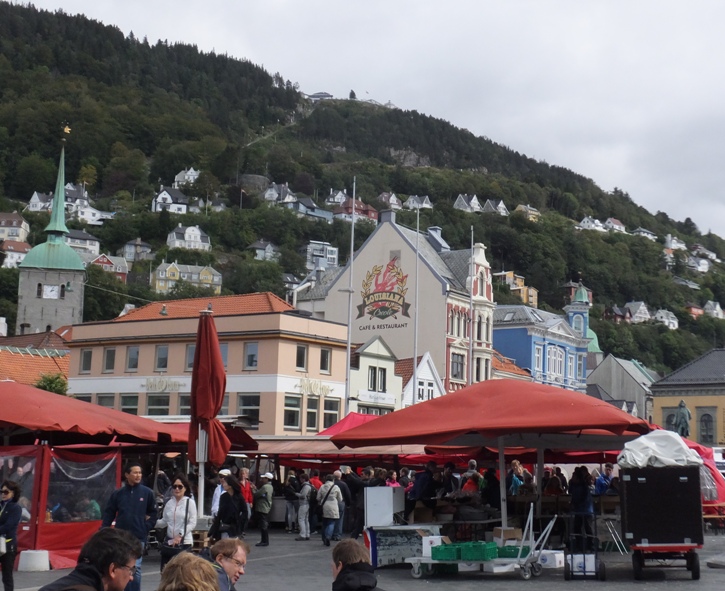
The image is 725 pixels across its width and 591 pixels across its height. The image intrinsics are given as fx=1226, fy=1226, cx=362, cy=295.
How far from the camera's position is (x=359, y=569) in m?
8.23

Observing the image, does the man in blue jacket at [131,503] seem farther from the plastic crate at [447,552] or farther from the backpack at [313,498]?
the backpack at [313,498]

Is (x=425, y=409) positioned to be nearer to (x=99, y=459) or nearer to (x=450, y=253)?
(x=99, y=459)

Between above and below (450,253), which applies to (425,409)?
below

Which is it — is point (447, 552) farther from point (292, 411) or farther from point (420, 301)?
point (420, 301)

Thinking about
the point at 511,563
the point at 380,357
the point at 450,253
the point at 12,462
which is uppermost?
the point at 450,253

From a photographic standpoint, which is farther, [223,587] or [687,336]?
[687,336]

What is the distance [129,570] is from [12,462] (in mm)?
12582

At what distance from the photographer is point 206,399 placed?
766 inches

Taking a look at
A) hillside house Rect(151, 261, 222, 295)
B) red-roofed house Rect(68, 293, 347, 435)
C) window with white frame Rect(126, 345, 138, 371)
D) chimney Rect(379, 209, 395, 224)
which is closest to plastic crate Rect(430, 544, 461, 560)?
red-roofed house Rect(68, 293, 347, 435)

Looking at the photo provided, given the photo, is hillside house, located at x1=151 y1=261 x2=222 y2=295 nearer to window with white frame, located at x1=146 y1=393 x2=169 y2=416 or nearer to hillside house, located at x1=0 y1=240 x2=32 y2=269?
hillside house, located at x1=0 y1=240 x2=32 y2=269

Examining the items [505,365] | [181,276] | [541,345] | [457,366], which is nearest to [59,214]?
[181,276]

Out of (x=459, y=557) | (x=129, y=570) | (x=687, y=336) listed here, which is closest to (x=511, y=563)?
(x=459, y=557)

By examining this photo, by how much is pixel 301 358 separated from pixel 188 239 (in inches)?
5788

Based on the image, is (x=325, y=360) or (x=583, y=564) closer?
(x=583, y=564)
